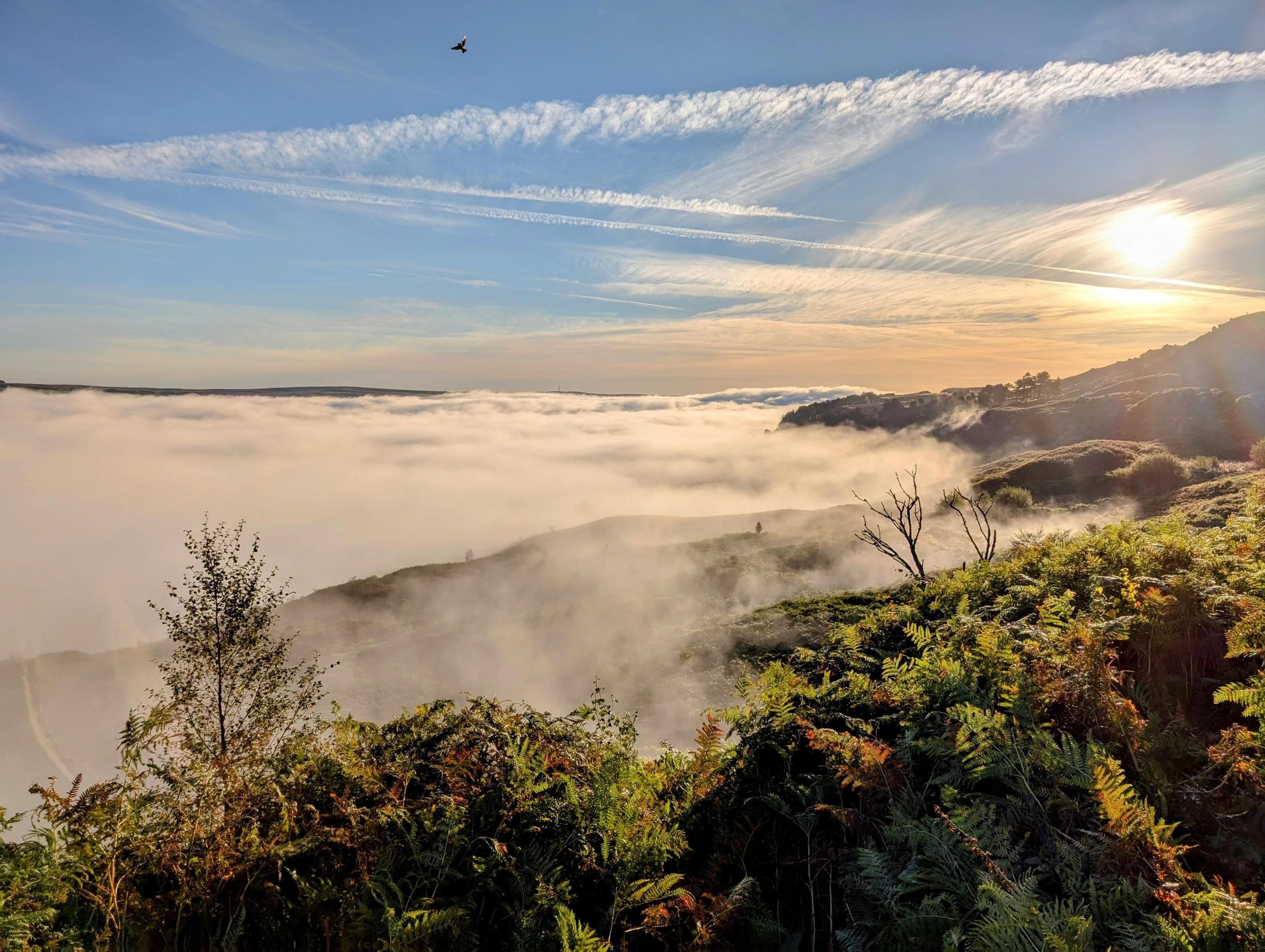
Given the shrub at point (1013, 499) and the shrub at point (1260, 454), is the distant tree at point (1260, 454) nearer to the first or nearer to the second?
the shrub at point (1260, 454)

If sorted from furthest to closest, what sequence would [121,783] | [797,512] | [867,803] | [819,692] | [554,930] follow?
[797,512]
[819,692]
[867,803]
[121,783]
[554,930]

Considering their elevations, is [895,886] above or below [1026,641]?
below

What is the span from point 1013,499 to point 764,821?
5775cm

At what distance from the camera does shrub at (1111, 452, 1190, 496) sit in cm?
4675

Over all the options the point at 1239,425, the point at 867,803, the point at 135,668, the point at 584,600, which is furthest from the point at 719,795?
the point at 135,668

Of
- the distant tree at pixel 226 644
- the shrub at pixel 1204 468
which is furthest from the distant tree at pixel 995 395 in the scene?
the distant tree at pixel 226 644

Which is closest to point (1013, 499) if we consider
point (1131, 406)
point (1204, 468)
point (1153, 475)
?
point (1153, 475)

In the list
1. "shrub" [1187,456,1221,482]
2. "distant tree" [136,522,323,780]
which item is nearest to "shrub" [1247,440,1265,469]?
"shrub" [1187,456,1221,482]

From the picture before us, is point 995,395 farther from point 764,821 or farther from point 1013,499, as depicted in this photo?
point 764,821

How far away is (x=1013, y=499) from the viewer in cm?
5291

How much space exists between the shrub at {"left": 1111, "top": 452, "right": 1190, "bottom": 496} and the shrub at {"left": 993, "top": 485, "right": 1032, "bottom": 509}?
6.57m

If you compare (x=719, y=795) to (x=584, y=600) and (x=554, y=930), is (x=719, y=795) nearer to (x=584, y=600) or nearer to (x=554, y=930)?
(x=554, y=930)

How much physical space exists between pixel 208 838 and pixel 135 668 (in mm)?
231438

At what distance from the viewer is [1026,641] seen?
582cm
